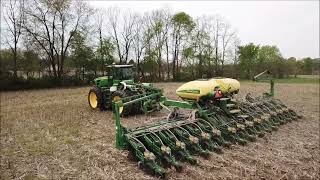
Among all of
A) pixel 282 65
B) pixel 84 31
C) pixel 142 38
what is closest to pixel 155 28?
pixel 142 38

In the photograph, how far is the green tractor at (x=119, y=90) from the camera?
11.6 meters

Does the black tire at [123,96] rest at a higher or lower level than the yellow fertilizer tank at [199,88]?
lower

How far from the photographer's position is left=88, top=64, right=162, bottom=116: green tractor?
1159cm

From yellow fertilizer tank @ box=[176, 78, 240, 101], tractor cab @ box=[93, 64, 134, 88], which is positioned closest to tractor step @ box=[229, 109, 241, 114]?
yellow fertilizer tank @ box=[176, 78, 240, 101]

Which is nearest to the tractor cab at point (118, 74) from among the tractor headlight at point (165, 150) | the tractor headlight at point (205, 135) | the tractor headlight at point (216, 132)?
the tractor headlight at point (216, 132)

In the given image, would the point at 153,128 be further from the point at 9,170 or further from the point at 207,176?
the point at 9,170

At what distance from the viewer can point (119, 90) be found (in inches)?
479

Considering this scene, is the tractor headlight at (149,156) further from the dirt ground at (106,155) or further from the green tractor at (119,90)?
the green tractor at (119,90)

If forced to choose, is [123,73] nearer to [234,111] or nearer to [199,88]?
[199,88]

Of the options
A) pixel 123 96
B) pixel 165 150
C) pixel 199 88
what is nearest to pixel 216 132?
pixel 199 88

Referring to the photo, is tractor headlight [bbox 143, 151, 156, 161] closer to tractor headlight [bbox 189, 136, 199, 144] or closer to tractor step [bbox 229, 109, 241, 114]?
tractor headlight [bbox 189, 136, 199, 144]

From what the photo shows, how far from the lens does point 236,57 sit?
43062 millimetres

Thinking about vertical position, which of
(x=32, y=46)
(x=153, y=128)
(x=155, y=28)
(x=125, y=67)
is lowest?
(x=153, y=128)

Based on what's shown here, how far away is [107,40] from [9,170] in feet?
88.9
